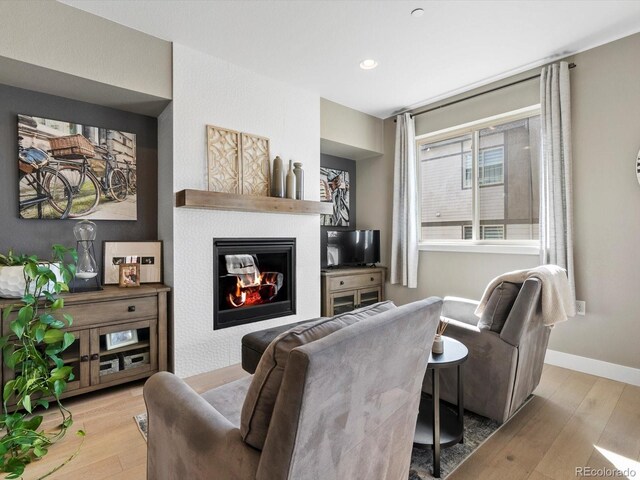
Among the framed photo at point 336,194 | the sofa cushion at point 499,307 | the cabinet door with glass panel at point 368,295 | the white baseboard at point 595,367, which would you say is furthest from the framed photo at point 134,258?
the white baseboard at point 595,367

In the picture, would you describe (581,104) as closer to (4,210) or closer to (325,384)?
(325,384)

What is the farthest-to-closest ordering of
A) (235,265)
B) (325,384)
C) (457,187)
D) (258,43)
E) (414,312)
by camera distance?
(457,187)
(235,265)
(258,43)
(414,312)
(325,384)

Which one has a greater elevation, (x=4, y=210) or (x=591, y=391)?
(x=4, y=210)

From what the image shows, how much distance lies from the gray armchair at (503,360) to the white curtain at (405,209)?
1832 mm

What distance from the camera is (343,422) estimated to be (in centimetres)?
89

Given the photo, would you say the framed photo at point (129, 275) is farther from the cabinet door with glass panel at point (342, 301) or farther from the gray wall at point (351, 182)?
the gray wall at point (351, 182)

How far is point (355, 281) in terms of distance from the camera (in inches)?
155

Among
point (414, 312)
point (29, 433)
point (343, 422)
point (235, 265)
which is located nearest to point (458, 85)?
point (235, 265)

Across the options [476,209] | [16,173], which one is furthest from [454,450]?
[16,173]

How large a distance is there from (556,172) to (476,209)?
2.81 ft

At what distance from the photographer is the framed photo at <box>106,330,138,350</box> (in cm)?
239

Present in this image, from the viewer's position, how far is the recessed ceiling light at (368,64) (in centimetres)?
290

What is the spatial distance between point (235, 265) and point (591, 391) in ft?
9.46

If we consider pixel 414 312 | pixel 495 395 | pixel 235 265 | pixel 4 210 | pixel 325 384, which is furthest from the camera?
pixel 235 265
